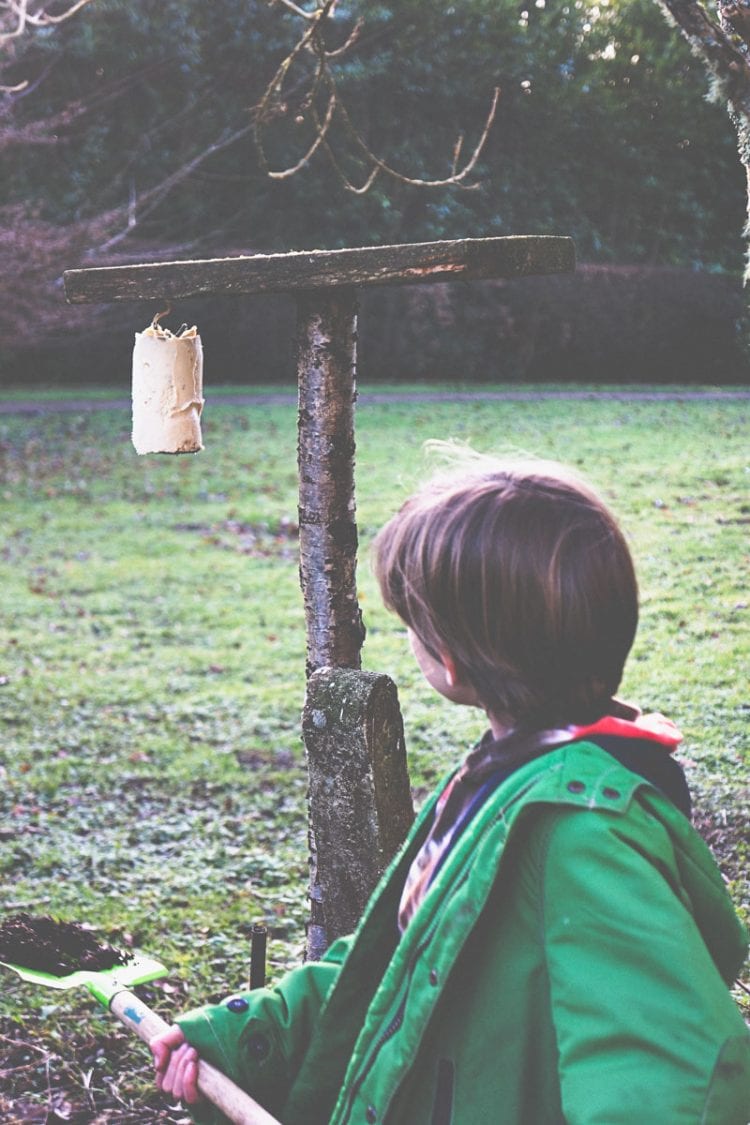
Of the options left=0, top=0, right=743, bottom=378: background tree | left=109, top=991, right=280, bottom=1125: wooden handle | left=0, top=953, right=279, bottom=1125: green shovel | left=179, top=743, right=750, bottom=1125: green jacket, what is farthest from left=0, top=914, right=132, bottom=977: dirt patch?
left=0, top=0, right=743, bottom=378: background tree

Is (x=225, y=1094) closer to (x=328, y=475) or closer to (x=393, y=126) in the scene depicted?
(x=328, y=475)

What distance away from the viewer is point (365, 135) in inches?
680

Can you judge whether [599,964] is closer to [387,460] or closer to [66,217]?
[387,460]

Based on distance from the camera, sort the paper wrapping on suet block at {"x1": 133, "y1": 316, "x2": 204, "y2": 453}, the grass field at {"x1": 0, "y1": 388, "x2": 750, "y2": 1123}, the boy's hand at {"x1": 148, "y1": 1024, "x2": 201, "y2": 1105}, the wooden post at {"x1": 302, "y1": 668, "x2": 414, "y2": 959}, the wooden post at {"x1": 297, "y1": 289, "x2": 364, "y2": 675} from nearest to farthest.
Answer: the boy's hand at {"x1": 148, "y1": 1024, "x2": 201, "y2": 1105}, the wooden post at {"x1": 302, "y1": 668, "x2": 414, "y2": 959}, the paper wrapping on suet block at {"x1": 133, "y1": 316, "x2": 204, "y2": 453}, the wooden post at {"x1": 297, "y1": 289, "x2": 364, "y2": 675}, the grass field at {"x1": 0, "y1": 388, "x2": 750, "y2": 1123}

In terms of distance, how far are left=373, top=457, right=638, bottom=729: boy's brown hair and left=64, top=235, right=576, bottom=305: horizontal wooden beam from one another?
2.75 ft

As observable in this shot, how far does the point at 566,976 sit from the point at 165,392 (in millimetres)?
1585

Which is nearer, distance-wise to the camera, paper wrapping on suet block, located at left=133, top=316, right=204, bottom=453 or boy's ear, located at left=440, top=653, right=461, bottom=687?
boy's ear, located at left=440, top=653, right=461, bottom=687

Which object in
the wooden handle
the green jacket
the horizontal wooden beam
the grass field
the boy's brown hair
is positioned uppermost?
the horizontal wooden beam

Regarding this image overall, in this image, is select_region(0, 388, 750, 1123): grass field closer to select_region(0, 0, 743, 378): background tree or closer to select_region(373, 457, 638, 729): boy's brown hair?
select_region(373, 457, 638, 729): boy's brown hair

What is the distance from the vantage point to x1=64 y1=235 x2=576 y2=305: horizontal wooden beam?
2.10m

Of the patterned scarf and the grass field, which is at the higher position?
the patterned scarf

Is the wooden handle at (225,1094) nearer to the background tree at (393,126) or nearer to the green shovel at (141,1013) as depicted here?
the green shovel at (141,1013)

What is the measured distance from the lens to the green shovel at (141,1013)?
1529 millimetres

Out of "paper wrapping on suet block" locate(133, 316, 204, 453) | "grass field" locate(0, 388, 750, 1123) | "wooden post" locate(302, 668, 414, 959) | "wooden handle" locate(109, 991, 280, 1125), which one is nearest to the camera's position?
"wooden handle" locate(109, 991, 280, 1125)
